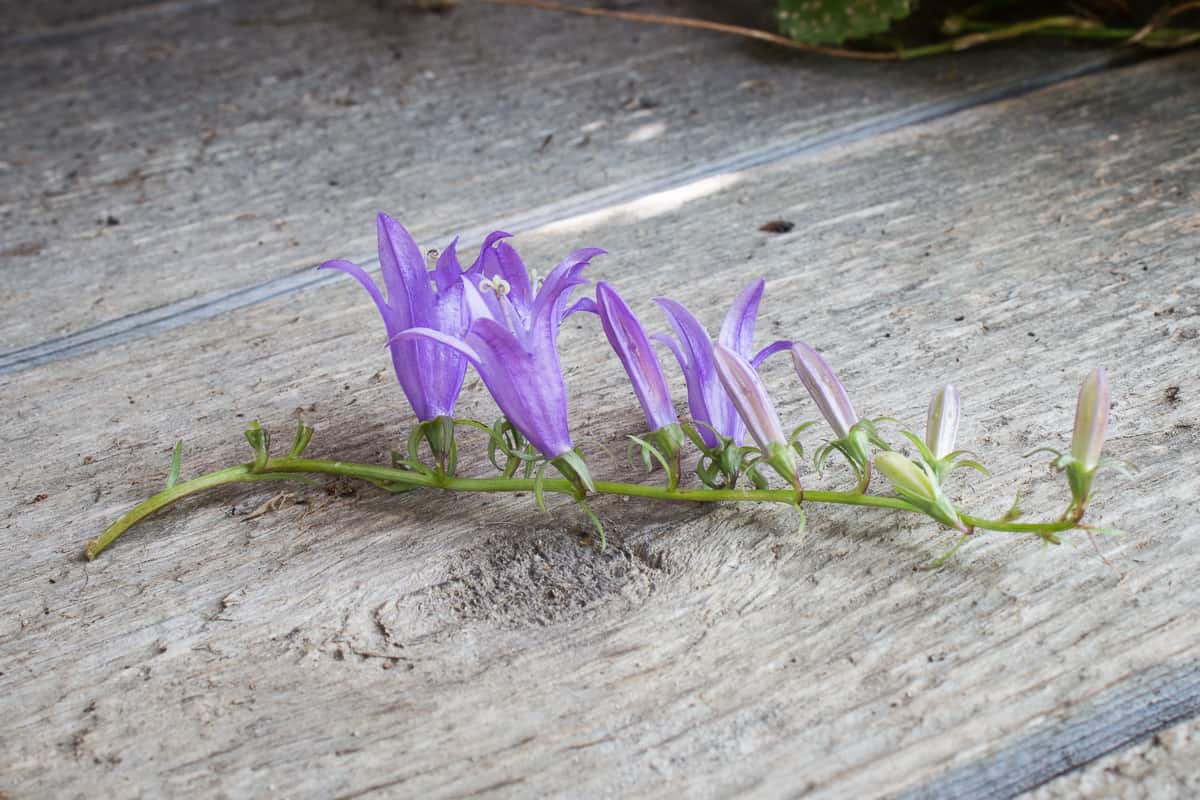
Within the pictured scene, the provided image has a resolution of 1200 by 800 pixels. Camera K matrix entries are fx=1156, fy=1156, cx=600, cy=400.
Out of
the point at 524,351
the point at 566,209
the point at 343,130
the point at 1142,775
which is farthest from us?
the point at 343,130

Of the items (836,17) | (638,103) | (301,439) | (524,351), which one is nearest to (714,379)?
(524,351)

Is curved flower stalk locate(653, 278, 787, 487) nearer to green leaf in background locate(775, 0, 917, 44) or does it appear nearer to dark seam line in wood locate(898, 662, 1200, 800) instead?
dark seam line in wood locate(898, 662, 1200, 800)

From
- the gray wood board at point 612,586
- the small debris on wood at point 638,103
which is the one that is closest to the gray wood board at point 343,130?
the small debris on wood at point 638,103

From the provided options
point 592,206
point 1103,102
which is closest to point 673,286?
point 592,206

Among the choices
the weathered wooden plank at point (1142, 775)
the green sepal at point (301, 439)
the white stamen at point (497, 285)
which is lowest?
the weathered wooden plank at point (1142, 775)

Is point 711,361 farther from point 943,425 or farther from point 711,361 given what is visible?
point 943,425

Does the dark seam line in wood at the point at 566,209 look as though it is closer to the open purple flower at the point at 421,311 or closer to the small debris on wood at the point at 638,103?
the small debris on wood at the point at 638,103
